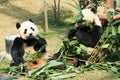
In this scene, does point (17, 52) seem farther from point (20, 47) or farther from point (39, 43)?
point (39, 43)

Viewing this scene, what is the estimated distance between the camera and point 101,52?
6.05m

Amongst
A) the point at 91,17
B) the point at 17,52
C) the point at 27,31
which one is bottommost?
the point at 17,52

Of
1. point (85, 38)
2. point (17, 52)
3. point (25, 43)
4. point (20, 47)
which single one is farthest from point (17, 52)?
point (85, 38)

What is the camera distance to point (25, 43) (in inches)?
238

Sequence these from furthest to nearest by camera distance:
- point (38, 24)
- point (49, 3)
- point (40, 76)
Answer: point (49, 3) < point (38, 24) < point (40, 76)

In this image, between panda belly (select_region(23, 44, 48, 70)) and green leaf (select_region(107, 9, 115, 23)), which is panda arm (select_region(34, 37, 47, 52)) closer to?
panda belly (select_region(23, 44, 48, 70))

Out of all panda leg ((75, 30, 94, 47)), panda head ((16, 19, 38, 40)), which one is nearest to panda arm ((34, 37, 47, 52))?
panda head ((16, 19, 38, 40))

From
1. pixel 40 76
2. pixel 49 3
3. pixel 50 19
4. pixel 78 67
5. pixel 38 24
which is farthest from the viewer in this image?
pixel 49 3

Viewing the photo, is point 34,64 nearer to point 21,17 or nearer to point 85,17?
point 85,17

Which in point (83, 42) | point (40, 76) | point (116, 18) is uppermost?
point (116, 18)

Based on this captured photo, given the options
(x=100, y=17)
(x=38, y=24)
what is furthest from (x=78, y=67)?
(x=38, y=24)

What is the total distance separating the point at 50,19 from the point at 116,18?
6012 millimetres

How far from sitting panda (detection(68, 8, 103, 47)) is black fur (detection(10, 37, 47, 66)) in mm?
603

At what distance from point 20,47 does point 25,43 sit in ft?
0.60
